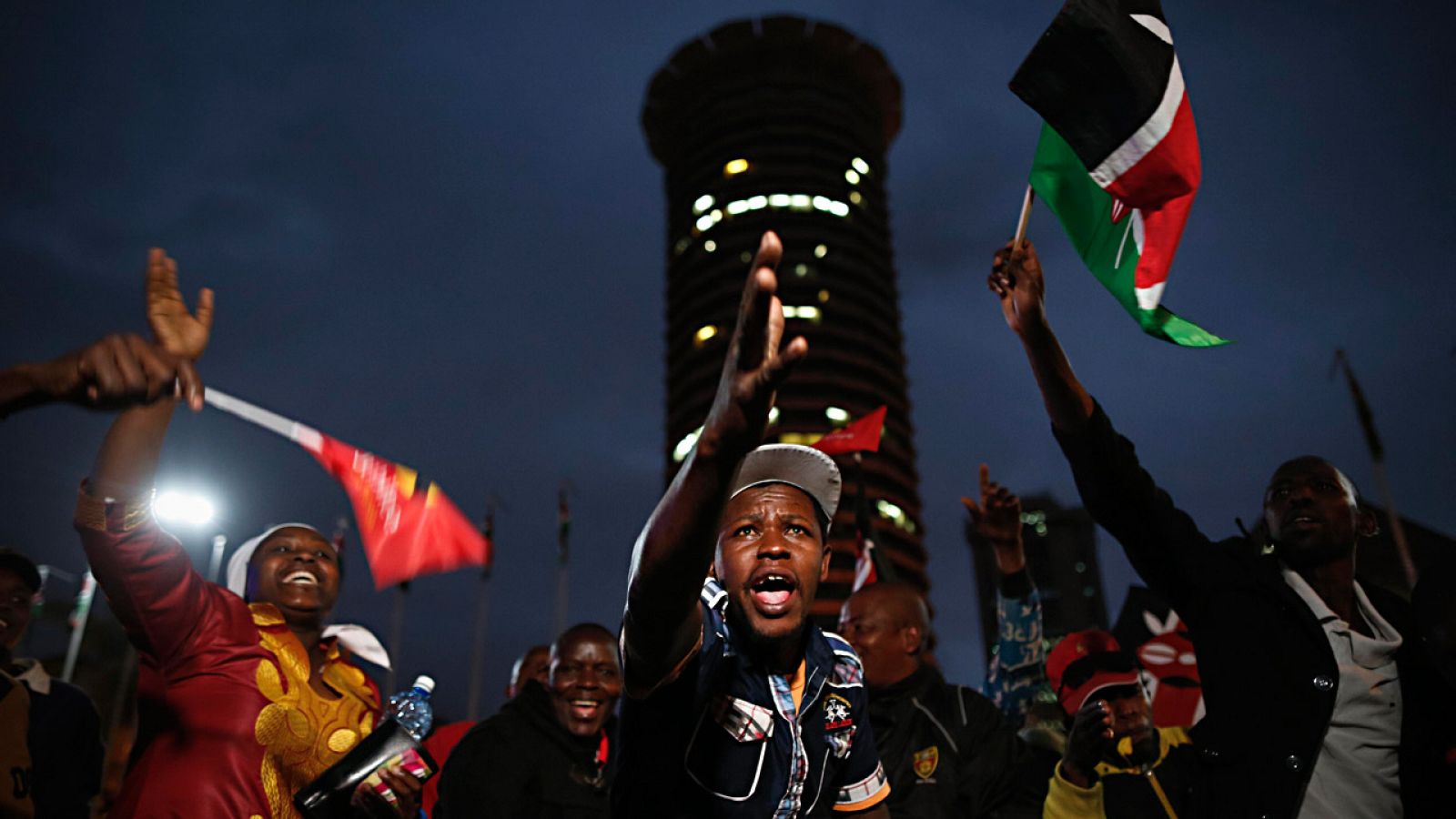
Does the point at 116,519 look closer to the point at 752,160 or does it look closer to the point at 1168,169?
the point at 1168,169

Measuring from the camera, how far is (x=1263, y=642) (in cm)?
314

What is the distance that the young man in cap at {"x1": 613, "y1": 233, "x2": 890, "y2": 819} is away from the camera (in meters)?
1.73

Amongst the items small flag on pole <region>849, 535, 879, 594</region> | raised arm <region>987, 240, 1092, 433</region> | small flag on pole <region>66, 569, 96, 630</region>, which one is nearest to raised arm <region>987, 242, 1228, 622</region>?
raised arm <region>987, 240, 1092, 433</region>

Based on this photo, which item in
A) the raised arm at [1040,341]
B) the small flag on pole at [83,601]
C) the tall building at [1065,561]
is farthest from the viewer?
the tall building at [1065,561]

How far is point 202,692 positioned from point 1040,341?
359cm

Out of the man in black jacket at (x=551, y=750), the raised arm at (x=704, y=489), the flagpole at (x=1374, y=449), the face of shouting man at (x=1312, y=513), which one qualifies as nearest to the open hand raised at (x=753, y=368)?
the raised arm at (x=704, y=489)

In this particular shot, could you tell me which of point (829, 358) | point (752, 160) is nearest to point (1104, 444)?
point (829, 358)

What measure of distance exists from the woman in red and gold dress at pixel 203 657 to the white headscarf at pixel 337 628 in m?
0.11

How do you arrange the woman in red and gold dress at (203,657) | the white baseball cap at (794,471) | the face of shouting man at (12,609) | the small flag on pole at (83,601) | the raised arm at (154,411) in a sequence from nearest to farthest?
the white baseball cap at (794,471) < the raised arm at (154,411) < the woman in red and gold dress at (203,657) < the face of shouting man at (12,609) < the small flag on pole at (83,601)

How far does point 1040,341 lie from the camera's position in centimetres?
322

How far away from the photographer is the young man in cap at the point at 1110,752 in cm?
345

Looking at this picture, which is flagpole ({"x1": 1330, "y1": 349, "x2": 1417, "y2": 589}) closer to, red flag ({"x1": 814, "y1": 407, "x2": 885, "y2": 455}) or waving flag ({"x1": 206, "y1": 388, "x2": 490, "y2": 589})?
red flag ({"x1": 814, "y1": 407, "x2": 885, "y2": 455})

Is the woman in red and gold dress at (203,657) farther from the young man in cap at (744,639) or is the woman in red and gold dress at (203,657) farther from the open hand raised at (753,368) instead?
the open hand raised at (753,368)

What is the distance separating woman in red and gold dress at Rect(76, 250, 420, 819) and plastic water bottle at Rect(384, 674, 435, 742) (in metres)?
0.24
